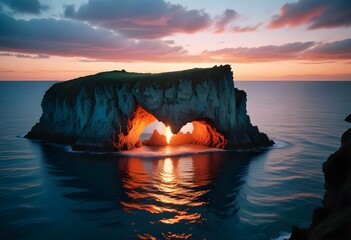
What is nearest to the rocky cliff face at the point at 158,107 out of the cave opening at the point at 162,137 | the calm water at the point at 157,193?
the cave opening at the point at 162,137

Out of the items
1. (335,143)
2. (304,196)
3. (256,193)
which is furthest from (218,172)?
(335,143)

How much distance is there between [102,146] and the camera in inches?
2512

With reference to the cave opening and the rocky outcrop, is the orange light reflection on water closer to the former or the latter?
the cave opening

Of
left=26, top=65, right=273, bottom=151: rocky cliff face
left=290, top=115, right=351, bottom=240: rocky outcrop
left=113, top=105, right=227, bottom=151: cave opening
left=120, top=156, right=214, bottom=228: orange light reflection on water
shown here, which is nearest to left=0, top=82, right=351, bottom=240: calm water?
left=120, top=156, right=214, bottom=228: orange light reflection on water

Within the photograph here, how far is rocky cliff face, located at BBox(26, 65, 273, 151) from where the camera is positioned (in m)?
62.9

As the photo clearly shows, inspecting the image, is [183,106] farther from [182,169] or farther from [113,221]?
[113,221]

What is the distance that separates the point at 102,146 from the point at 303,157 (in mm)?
39554

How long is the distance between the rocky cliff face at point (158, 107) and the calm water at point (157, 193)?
487 cm

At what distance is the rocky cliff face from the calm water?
4.87 m

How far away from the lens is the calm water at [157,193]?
28812mm

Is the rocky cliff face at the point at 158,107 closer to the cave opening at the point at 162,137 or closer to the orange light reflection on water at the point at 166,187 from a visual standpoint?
the cave opening at the point at 162,137

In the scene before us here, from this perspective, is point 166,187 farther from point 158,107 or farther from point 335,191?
point 335,191

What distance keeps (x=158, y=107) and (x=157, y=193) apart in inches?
1054

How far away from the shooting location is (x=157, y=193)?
38.7 metres
